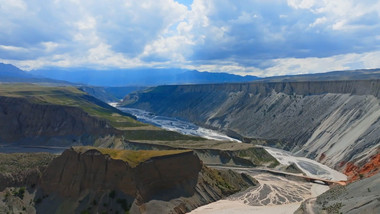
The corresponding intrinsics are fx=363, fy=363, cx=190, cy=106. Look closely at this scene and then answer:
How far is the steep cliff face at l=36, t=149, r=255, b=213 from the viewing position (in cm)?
6088

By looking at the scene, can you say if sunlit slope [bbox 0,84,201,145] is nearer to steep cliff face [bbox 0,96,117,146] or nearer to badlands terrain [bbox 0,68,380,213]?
steep cliff face [bbox 0,96,117,146]

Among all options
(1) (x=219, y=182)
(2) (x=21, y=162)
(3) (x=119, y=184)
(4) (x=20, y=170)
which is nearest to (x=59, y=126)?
(2) (x=21, y=162)

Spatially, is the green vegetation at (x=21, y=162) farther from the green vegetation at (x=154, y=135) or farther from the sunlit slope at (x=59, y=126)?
the green vegetation at (x=154, y=135)

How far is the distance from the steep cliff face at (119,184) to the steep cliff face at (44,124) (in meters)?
70.8

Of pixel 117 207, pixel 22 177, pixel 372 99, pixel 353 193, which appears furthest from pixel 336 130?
pixel 22 177

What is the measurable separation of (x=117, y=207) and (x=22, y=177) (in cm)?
2024

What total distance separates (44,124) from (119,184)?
96.4 m

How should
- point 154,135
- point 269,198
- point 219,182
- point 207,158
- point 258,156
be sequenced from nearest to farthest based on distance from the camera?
point 269,198 < point 219,182 < point 207,158 < point 258,156 < point 154,135

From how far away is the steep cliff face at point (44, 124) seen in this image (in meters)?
141

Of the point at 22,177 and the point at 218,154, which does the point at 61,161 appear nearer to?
the point at 22,177

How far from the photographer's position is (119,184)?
Result: 61.9 meters

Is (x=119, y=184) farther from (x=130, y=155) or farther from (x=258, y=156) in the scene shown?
(x=258, y=156)

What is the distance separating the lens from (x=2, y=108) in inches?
5837

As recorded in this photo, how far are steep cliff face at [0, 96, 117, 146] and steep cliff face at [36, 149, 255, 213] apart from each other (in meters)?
70.8
